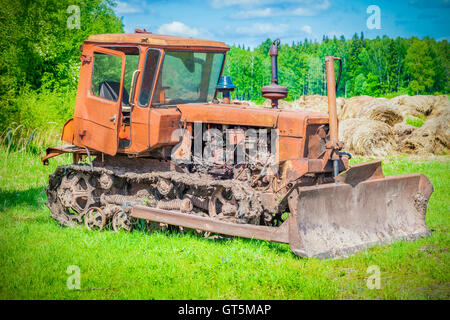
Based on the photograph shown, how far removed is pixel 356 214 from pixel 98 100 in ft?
14.5

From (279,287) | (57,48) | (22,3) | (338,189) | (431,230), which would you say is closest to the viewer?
(279,287)

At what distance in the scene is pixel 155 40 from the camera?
286 inches

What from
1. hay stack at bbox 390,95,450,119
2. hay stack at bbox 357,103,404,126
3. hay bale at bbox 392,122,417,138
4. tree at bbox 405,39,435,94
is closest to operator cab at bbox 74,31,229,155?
hay bale at bbox 392,122,417,138

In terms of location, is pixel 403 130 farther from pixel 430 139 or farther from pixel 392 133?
pixel 430 139

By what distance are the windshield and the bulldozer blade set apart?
8.85 feet

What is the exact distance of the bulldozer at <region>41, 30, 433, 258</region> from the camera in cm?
655

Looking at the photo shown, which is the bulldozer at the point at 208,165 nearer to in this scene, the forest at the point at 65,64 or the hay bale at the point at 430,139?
the forest at the point at 65,64

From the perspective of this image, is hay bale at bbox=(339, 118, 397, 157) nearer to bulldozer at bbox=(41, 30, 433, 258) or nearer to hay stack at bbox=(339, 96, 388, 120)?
hay stack at bbox=(339, 96, 388, 120)

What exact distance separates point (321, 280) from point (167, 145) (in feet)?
10.7

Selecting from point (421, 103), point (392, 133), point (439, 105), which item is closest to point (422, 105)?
point (421, 103)

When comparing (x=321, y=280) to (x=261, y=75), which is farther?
(x=261, y=75)

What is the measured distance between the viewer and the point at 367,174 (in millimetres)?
6914

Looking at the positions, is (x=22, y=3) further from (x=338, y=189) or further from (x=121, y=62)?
(x=338, y=189)
